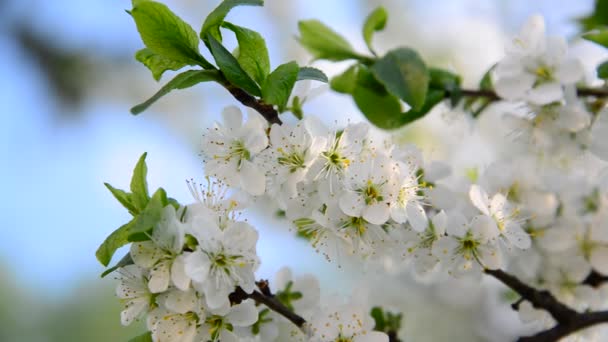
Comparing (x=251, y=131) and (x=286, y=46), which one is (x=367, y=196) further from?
(x=286, y=46)

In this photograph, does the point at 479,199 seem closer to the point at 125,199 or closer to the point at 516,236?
the point at 516,236

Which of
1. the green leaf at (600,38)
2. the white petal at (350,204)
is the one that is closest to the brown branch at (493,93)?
the green leaf at (600,38)

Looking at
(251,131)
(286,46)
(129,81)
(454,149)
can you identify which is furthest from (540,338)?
(129,81)

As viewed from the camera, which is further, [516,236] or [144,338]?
[516,236]

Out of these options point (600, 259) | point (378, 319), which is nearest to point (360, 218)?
point (378, 319)

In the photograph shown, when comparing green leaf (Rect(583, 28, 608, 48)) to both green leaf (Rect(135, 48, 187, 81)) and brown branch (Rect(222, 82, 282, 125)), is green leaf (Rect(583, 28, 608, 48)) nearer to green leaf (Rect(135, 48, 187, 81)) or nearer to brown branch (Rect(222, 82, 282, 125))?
brown branch (Rect(222, 82, 282, 125))

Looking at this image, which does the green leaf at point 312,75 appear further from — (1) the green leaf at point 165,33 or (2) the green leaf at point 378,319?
(2) the green leaf at point 378,319
